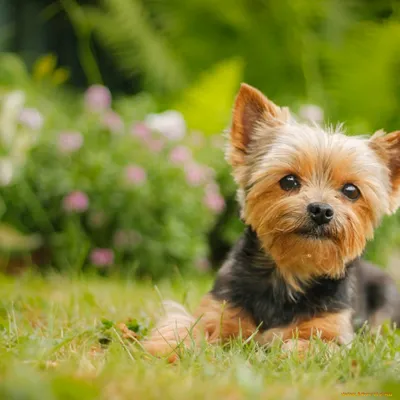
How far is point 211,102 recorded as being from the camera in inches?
337

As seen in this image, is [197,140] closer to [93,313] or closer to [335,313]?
[93,313]

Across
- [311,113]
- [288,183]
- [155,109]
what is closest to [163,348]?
[288,183]

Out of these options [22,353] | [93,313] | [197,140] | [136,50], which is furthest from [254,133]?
[136,50]

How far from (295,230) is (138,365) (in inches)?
53.9

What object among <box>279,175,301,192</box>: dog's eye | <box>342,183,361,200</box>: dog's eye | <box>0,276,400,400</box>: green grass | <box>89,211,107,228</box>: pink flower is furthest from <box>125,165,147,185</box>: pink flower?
<box>342,183,361,200</box>: dog's eye

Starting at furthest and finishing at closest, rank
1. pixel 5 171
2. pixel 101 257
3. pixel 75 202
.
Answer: pixel 101 257
pixel 75 202
pixel 5 171

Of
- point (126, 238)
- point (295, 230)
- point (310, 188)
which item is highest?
point (310, 188)

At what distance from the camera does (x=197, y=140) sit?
7410 mm

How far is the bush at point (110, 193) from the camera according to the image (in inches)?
255

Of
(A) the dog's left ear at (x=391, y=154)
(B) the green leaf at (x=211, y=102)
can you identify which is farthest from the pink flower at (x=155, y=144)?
(A) the dog's left ear at (x=391, y=154)

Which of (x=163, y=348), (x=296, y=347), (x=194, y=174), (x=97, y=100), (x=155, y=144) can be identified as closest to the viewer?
(x=296, y=347)

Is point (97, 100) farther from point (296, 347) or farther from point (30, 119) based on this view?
point (296, 347)

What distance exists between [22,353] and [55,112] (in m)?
4.95

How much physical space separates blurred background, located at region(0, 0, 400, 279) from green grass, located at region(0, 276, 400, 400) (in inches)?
62.1
